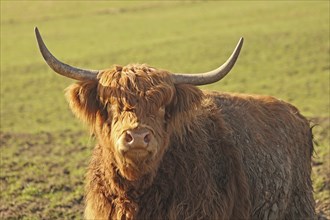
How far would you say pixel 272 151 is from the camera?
7555 millimetres

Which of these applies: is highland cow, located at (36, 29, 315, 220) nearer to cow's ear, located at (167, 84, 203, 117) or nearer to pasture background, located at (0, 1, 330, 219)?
cow's ear, located at (167, 84, 203, 117)

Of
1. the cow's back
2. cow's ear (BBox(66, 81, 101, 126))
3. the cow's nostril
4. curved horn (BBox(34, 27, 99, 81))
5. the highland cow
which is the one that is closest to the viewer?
the cow's nostril

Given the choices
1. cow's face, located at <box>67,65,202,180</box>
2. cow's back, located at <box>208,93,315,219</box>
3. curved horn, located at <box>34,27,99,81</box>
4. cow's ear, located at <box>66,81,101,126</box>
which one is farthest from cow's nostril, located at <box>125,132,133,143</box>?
cow's back, located at <box>208,93,315,219</box>

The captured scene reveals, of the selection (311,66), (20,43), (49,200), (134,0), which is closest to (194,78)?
(49,200)

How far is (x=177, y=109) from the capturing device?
6.37m

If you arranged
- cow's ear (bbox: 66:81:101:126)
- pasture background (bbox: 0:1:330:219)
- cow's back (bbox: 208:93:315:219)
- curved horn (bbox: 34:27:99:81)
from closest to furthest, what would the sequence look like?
curved horn (bbox: 34:27:99:81) < cow's ear (bbox: 66:81:101:126) < cow's back (bbox: 208:93:315:219) < pasture background (bbox: 0:1:330:219)

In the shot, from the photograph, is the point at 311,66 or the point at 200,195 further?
the point at 311,66

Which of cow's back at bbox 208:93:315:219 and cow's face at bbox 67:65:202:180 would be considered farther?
cow's back at bbox 208:93:315:219

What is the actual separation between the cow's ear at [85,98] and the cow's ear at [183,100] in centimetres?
65

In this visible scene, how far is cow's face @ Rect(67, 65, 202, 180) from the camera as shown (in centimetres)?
578

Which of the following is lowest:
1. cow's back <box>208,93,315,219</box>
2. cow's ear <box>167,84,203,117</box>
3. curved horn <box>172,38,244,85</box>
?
cow's back <box>208,93,315,219</box>

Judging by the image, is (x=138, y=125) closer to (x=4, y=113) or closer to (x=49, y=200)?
(x=49, y=200)

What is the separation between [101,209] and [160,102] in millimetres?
1122

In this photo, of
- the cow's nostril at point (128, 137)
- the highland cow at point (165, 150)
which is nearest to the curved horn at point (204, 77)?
the highland cow at point (165, 150)
